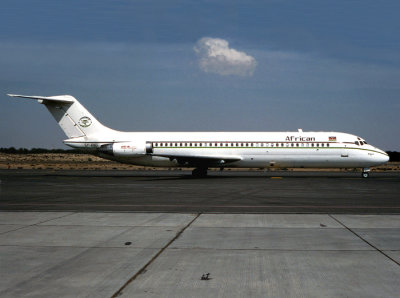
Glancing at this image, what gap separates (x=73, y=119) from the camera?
33750mm

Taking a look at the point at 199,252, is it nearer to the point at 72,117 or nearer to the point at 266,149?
the point at 266,149

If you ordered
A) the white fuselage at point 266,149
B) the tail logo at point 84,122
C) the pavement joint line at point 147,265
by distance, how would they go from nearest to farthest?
the pavement joint line at point 147,265 → the white fuselage at point 266,149 → the tail logo at point 84,122

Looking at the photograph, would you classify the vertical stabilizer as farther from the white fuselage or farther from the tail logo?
the white fuselage

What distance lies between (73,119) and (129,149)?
5.26 m

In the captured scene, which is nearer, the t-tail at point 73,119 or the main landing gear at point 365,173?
the main landing gear at point 365,173

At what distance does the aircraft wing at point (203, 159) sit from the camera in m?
31.6

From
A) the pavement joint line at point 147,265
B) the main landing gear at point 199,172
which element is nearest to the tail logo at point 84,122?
the main landing gear at point 199,172

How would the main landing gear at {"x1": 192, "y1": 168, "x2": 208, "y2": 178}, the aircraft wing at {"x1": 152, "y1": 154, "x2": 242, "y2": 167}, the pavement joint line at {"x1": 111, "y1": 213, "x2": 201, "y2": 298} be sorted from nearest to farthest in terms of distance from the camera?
the pavement joint line at {"x1": 111, "y1": 213, "x2": 201, "y2": 298}
the aircraft wing at {"x1": 152, "y1": 154, "x2": 242, "y2": 167}
the main landing gear at {"x1": 192, "y1": 168, "x2": 208, "y2": 178}

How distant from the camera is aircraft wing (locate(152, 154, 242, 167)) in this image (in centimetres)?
3159

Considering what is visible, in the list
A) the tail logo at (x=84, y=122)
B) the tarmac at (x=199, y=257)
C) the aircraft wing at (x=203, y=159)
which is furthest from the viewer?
the tail logo at (x=84, y=122)

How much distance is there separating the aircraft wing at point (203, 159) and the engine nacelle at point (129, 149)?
4.97 feet

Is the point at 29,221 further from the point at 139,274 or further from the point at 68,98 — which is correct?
the point at 68,98

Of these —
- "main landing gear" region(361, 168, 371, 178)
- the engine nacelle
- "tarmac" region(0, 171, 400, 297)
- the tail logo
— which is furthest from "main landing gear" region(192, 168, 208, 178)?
"tarmac" region(0, 171, 400, 297)

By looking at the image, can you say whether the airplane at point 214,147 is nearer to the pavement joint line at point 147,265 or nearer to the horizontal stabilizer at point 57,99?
the horizontal stabilizer at point 57,99
